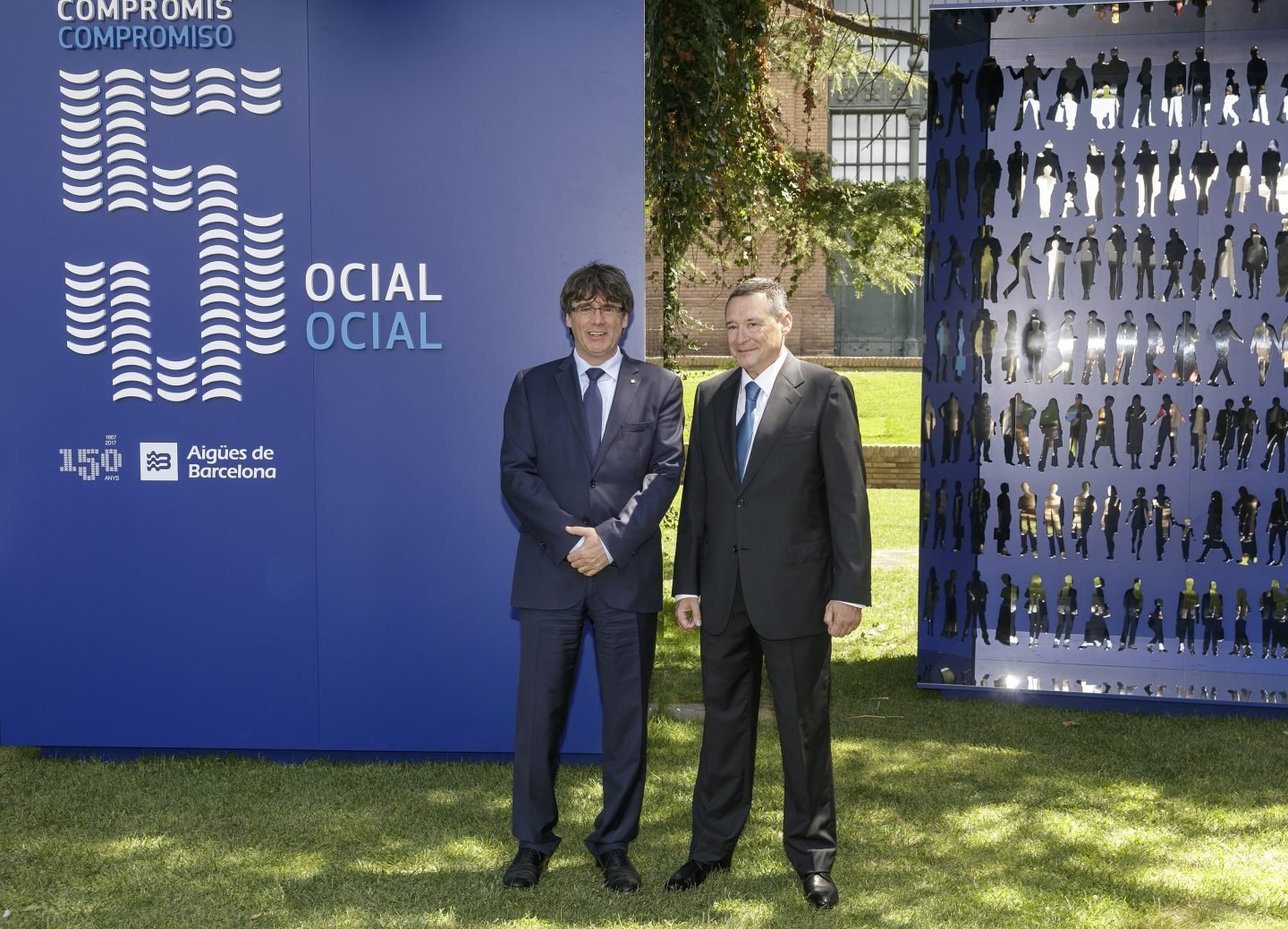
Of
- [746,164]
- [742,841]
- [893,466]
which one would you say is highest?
[746,164]

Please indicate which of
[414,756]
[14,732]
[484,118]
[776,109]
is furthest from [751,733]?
[776,109]

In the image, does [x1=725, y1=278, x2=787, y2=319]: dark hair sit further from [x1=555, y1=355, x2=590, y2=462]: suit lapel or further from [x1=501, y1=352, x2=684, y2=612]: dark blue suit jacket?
[x1=555, y1=355, x2=590, y2=462]: suit lapel

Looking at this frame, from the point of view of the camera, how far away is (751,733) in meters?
4.45

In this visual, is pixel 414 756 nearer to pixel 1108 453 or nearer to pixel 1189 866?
pixel 1189 866

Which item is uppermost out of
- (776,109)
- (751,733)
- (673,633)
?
(776,109)

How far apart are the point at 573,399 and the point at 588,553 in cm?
54

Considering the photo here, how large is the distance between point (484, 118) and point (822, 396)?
2.31 metres

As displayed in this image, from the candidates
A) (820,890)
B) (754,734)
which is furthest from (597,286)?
(820,890)

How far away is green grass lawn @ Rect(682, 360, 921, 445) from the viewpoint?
18.0m

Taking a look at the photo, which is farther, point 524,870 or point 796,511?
point 524,870

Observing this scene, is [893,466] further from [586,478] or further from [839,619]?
[839,619]

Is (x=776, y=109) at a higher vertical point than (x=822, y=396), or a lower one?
higher

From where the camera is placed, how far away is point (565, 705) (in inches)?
178

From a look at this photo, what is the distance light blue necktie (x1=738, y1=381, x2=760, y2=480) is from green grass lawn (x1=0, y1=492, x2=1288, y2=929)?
1.40 meters
